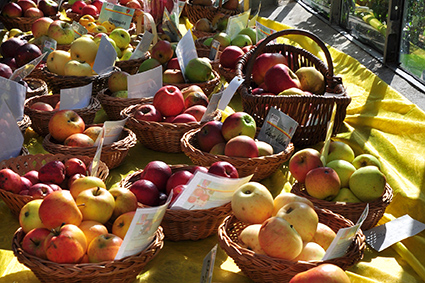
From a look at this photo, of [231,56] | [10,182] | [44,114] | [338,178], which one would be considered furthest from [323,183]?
[231,56]

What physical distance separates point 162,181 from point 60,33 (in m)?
2.06

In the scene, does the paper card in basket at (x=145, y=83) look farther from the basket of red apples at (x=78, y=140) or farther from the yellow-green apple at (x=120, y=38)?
the yellow-green apple at (x=120, y=38)

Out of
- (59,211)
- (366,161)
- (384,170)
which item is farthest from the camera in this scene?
(384,170)

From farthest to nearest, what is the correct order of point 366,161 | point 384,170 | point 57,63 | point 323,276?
point 57,63 < point 384,170 < point 366,161 < point 323,276

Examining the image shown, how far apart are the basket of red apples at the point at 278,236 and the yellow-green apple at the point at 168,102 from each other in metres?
0.88

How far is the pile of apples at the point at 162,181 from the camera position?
1.59 meters

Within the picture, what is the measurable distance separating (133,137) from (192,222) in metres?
0.72

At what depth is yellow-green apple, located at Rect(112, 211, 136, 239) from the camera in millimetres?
1361

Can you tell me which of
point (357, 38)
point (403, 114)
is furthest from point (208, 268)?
point (357, 38)

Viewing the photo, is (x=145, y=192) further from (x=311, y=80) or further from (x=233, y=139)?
(x=311, y=80)

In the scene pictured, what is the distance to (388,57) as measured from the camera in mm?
3428

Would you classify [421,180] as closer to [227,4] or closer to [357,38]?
[357,38]

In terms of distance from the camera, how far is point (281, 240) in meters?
1.25

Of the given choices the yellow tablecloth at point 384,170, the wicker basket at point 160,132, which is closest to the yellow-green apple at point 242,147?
the yellow tablecloth at point 384,170
